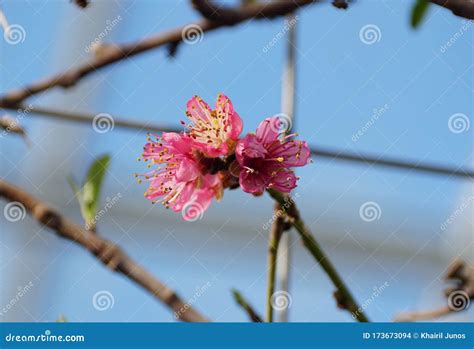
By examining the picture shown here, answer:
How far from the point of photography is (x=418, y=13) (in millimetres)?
768

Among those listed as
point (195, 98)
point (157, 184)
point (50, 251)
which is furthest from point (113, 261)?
point (50, 251)

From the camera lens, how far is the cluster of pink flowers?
30.1 inches

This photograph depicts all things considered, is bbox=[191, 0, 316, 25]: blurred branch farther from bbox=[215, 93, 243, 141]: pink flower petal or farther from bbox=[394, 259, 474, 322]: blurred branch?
bbox=[394, 259, 474, 322]: blurred branch

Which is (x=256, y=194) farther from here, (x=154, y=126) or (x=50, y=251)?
(x=50, y=251)

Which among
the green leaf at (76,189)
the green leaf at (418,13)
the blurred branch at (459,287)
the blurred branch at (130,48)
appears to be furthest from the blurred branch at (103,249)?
the green leaf at (418,13)

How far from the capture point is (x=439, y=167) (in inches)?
34.3

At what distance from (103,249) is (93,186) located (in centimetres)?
9

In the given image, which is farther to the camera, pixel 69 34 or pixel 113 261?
pixel 69 34

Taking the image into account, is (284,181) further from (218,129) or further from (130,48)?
(130,48)

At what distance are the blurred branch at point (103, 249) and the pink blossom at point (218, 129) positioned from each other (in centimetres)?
14

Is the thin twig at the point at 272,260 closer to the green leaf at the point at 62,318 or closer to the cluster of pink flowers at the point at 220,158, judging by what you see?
the cluster of pink flowers at the point at 220,158

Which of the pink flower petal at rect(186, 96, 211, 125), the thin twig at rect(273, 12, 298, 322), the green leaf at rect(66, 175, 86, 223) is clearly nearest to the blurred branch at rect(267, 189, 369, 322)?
the thin twig at rect(273, 12, 298, 322)

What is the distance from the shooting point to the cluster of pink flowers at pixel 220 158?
30.1 inches
